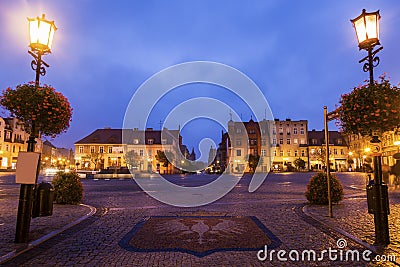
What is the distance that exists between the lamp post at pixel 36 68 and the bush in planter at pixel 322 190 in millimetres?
9594

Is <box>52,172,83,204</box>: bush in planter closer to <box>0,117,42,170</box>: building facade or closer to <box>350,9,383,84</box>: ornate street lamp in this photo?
<box>350,9,383,84</box>: ornate street lamp

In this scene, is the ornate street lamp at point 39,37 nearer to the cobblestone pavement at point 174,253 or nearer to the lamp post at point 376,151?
the cobblestone pavement at point 174,253

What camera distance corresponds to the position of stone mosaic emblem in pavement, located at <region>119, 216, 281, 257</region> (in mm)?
5785

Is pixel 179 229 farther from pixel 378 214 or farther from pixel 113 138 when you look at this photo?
pixel 113 138

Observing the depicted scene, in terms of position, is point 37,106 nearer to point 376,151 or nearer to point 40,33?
point 40,33

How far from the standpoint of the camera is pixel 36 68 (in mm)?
7012

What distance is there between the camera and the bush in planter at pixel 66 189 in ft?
37.2

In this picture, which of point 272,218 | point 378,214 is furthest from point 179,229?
point 378,214

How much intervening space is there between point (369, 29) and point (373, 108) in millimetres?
1919

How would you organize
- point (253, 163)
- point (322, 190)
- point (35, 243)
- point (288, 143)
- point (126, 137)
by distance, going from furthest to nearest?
point (288, 143) < point (126, 137) < point (253, 163) < point (322, 190) < point (35, 243)

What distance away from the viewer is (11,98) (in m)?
6.29

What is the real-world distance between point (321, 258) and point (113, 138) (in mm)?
74012

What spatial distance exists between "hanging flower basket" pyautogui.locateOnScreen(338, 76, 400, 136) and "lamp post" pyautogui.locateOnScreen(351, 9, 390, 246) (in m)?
0.30
